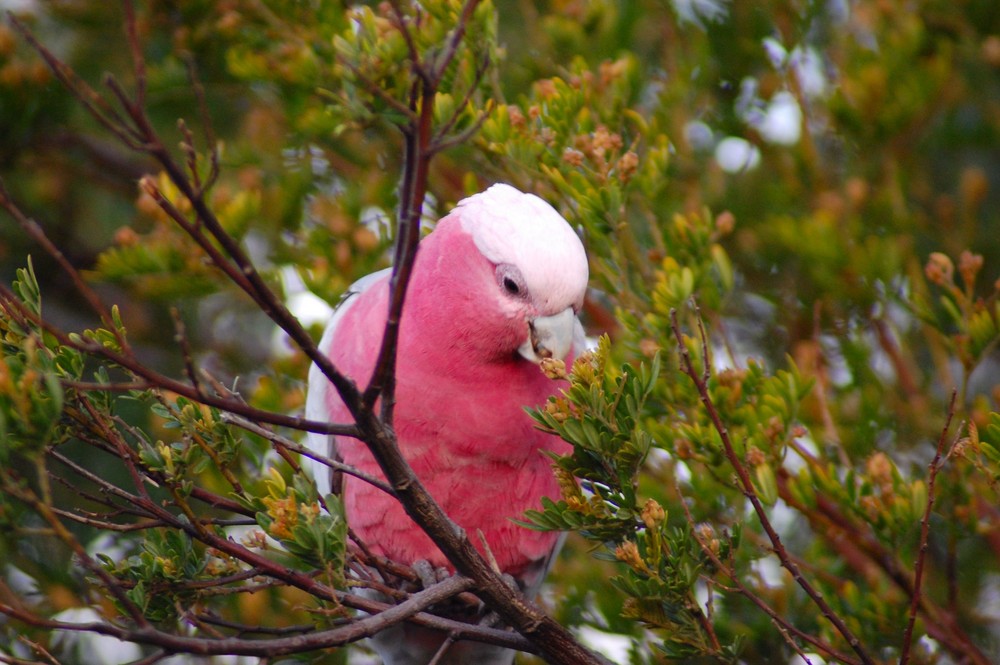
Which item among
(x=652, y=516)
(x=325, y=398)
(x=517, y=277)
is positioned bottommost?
(x=652, y=516)

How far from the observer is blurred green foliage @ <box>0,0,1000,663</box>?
1.92 meters

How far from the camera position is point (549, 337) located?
7.91 feet

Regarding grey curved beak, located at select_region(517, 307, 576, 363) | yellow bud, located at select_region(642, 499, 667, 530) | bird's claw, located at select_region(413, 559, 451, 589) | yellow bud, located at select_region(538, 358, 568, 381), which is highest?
grey curved beak, located at select_region(517, 307, 576, 363)

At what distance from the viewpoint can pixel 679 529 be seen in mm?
1969

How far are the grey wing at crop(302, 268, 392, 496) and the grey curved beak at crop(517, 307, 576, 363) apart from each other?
1.59 ft

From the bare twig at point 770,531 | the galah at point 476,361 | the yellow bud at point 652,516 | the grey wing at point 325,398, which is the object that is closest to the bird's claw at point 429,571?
the galah at point 476,361

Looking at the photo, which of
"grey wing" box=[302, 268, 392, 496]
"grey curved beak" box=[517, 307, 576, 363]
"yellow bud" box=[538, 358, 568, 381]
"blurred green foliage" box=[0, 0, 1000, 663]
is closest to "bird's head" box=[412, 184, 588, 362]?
"grey curved beak" box=[517, 307, 576, 363]

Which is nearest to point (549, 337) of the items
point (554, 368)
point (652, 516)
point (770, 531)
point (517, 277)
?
point (517, 277)

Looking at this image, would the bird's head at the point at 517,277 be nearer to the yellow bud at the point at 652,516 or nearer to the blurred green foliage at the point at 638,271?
the blurred green foliage at the point at 638,271

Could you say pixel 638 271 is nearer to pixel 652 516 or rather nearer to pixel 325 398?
pixel 325 398

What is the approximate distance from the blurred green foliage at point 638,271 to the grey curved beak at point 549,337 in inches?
6.4

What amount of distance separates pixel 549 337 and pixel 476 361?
20 centimetres

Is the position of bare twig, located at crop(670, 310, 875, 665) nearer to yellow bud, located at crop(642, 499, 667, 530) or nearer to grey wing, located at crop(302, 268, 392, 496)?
yellow bud, located at crop(642, 499, 667, 530)

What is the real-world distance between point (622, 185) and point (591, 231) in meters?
0.14
